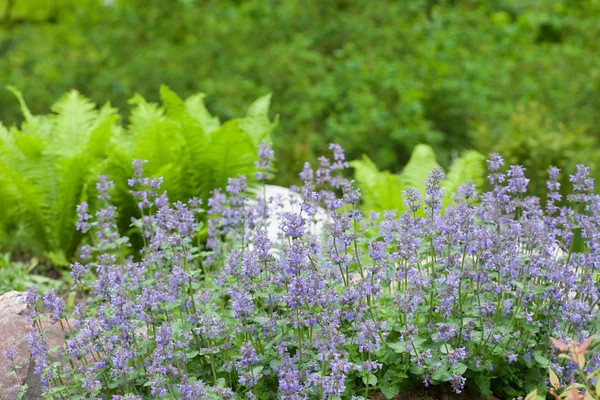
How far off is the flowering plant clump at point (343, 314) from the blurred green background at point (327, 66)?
15.0 feet

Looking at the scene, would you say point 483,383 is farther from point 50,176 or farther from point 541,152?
point 541,152

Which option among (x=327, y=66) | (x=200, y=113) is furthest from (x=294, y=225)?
(x=327, y=66)

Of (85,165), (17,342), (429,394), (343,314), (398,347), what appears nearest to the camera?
(398,347)

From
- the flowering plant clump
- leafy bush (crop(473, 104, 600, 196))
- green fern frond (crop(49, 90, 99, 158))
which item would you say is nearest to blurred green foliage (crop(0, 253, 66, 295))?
green fern frond (crop(49, 90, 99, 158))

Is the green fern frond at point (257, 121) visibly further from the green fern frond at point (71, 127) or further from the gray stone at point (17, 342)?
the gray stone at point (17, 342)

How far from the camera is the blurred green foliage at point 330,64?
8.74m

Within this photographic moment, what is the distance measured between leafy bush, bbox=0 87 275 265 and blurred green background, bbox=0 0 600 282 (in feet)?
→ 7.34

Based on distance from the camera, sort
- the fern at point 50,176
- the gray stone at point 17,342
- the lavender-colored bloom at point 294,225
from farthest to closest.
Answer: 1. the fern at point 50,176
2. the gray stone at point 17,342
3. the lavender-colored bloom at point 294,225

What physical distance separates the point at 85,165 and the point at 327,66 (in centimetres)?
512

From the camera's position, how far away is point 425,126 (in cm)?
857

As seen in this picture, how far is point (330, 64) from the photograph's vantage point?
31.1 feet

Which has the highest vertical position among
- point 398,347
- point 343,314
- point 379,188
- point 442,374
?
point 379,188

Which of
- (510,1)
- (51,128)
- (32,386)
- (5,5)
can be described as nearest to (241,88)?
(51,128)

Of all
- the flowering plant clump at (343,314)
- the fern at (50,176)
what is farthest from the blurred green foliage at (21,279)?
the flowering plant clump at (343,314)
